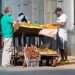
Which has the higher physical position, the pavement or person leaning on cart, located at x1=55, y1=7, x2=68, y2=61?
person leaning on cart, located at x1=55, y1=7, x2=68, y2=61

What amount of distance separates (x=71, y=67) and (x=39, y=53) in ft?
3.92

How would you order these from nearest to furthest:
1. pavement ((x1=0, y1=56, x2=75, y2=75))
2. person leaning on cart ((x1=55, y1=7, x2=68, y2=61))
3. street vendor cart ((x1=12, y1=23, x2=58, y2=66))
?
pavement ((x1=0, y1=56, x2=75, y2=75)) < street vendor cart ((x1=12, y1=23, x2=58, y2=66)) < person leaning on cart ((x1=55, y1=7, x2=68, y2=61))

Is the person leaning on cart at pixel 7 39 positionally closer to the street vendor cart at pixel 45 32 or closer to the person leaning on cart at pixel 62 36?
the street vendor cart at pixel 45 32

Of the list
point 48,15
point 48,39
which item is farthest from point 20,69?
point 48,15

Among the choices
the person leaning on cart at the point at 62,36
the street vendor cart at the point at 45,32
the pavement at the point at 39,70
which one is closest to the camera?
the pavement at the point at 39,70

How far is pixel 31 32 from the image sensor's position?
17.5 m

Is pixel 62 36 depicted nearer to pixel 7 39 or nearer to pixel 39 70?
pixel 7 39

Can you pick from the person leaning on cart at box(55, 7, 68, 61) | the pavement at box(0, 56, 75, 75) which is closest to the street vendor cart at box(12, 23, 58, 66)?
the person leaning on cart at box(55, 7, 68, 61)

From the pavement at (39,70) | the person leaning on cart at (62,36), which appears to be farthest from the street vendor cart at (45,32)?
the pavement at (39,70)

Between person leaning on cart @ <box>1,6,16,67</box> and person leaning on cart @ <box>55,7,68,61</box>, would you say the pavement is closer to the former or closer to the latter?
person leaning on cart @ <box>1,6,16,67</box>

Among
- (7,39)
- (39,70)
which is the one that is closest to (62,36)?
(7,39)

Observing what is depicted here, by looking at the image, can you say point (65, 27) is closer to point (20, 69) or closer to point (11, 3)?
point (20, 69)

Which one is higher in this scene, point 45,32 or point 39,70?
point 45,32

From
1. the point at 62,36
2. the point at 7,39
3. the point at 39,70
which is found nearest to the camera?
the point at 39,70
